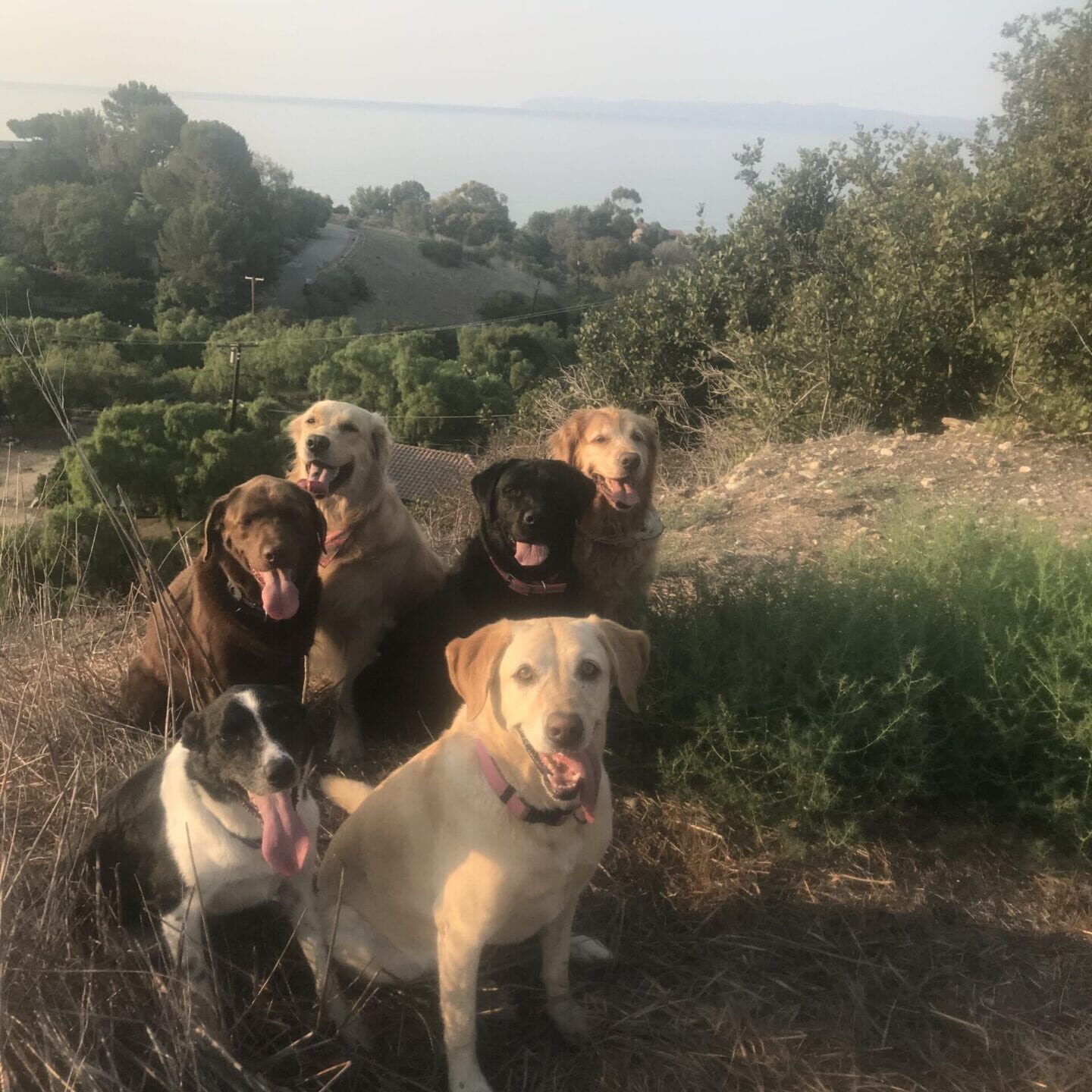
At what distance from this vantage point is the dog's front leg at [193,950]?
7.86ft

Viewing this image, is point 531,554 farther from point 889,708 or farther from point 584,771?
point 584,771

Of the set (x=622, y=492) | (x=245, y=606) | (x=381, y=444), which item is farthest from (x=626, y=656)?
(x=381, y=444)

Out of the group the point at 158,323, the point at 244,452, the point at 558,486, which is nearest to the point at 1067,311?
the point at 558,486

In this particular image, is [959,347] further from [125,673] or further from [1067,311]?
[125,673]

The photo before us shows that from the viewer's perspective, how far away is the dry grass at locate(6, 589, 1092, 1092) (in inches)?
91.3

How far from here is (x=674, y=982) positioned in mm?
2992

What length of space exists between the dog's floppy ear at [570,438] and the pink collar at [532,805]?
2578 mm

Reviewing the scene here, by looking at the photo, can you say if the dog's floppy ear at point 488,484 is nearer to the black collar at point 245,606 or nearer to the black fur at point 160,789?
the black collar at point 245,606

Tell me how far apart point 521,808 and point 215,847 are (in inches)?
34.5

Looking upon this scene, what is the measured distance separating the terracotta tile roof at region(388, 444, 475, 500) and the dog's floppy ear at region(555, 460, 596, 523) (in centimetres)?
772

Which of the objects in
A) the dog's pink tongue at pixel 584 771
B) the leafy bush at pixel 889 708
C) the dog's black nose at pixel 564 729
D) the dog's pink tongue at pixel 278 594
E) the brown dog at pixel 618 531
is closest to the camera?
the dog's black nose at pixel 564 729

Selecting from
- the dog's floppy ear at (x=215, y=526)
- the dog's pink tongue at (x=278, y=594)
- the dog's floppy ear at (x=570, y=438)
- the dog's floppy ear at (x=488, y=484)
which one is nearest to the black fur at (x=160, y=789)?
the dog's pink tongue at (x=278, y=594)

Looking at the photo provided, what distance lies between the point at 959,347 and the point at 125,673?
1067cm

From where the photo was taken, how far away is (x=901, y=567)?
4305 millimetres
